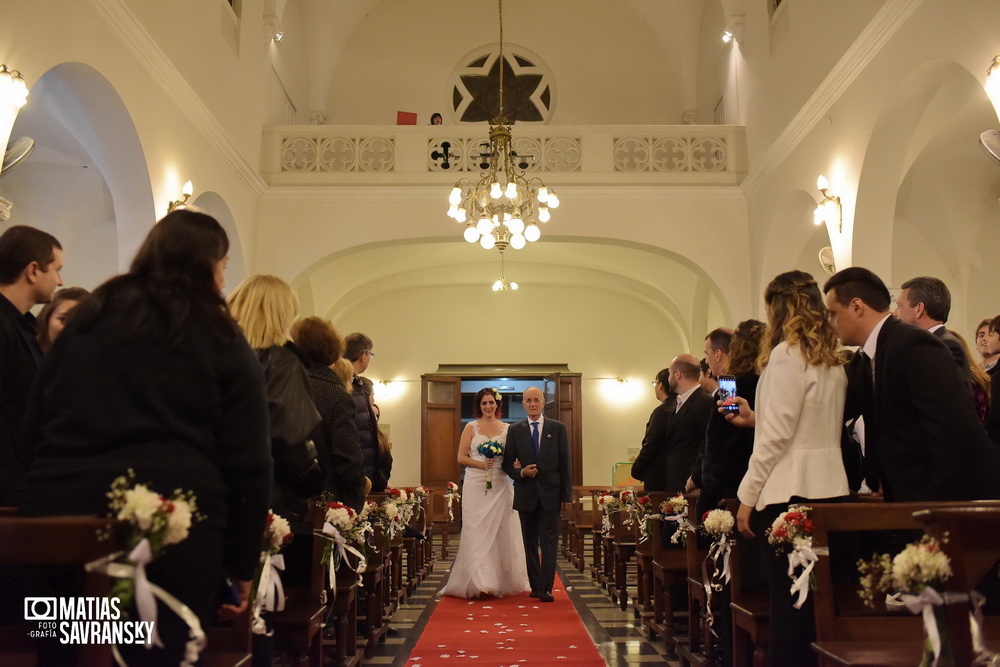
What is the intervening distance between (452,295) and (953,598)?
15.1 metres

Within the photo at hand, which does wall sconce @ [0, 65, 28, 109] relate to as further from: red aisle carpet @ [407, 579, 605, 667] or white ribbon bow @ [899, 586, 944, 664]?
white ribbon bow @ [899, 586, 944, 664]

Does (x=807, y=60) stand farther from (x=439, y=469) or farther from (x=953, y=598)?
(x=439, y=469)

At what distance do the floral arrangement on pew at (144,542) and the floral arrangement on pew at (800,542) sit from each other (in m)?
1.79

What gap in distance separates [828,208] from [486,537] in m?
4.42

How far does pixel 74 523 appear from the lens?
5.71ft

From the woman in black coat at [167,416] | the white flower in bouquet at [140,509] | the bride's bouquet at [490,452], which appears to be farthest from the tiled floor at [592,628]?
the white flower in bouquet at [140,509]

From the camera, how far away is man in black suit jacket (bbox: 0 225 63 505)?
285cm

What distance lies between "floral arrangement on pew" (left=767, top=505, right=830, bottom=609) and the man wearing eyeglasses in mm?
2544

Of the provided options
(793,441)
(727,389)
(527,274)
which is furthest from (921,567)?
(527,274)

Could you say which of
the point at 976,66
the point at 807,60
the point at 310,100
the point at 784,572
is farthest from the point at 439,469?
the point at 784,572

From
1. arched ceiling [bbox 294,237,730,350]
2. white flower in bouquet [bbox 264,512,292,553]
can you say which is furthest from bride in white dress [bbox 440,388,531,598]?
arched ceiling [bbox 294,237,730,350]

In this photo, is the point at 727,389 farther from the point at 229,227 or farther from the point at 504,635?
the point at 229,227

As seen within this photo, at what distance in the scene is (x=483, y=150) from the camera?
11109mm

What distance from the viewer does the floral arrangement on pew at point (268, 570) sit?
8.52 feet
